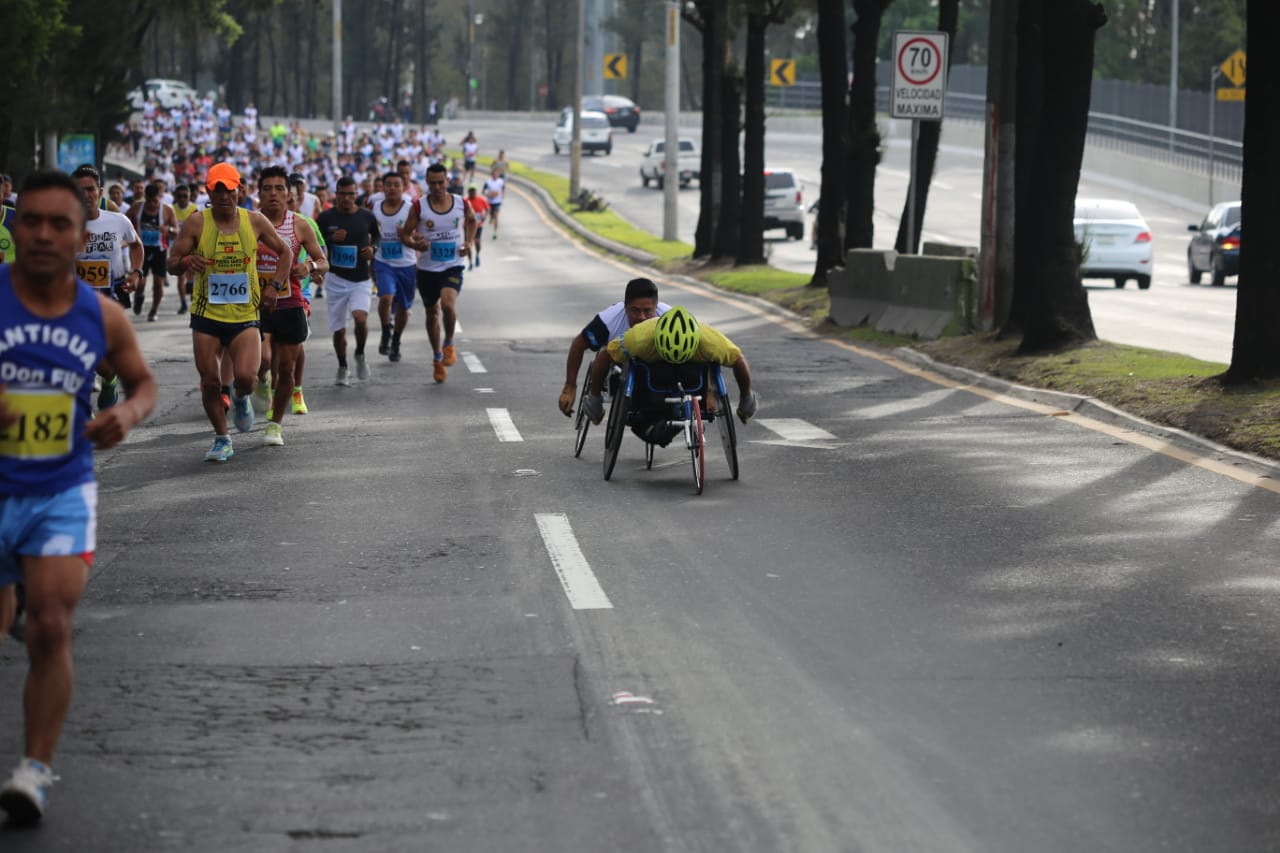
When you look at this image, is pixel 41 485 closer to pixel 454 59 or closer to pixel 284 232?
pixel 284 232

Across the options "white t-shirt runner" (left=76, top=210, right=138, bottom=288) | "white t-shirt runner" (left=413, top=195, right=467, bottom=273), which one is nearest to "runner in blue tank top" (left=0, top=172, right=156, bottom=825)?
"white t-shirt runner" (left=76, top=210, right=138, bottom=288)

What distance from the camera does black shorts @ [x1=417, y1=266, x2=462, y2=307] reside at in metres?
20.5

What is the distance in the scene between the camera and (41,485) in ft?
19.4

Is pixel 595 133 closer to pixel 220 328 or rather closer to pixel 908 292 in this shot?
pixel 908 292

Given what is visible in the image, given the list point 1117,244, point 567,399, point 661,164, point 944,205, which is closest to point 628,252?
point 1117,244

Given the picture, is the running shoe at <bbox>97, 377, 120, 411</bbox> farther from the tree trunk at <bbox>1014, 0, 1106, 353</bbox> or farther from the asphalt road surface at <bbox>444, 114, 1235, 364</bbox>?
the asphalt road surface at <bbox>444, 114, 1235, 364</bbox>

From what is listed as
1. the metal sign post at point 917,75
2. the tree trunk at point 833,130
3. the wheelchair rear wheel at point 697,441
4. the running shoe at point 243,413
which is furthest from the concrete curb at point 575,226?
the wheelchair rear wheel at point 697,441

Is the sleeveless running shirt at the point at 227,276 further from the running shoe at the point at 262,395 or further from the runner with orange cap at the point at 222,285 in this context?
the running shoe at the point at 262,395

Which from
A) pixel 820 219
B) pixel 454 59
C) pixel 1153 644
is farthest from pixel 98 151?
pixel 454 59

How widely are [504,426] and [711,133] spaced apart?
95.5 ft

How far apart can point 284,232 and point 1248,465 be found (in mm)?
7412

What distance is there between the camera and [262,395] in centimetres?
1745

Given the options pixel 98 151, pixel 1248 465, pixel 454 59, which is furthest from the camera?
pixel 454 59

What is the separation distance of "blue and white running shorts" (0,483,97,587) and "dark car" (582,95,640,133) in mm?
101761
